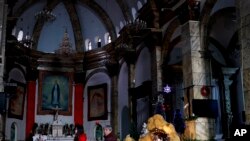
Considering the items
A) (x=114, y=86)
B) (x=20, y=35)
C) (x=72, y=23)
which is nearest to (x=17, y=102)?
(x=20, y=35)

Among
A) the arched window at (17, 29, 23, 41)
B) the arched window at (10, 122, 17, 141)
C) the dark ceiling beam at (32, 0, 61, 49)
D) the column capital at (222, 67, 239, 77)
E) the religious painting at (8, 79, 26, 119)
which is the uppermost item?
the dark ceiling beam at (32, 0, 61, 49)

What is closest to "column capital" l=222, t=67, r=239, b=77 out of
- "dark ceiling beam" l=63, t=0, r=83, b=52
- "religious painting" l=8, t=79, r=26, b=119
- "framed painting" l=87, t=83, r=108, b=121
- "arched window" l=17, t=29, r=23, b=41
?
"framed painting" l=87, t=83, r=108, b=121

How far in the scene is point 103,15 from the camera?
26.2 metres

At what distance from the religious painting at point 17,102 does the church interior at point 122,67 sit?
70 mm

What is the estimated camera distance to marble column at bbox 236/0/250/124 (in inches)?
418

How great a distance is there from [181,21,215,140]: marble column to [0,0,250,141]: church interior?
1.7 inches

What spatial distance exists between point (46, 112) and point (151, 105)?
10361mm

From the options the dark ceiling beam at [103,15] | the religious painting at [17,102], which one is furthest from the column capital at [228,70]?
the religious painting at [17,102]

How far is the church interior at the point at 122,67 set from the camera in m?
14.9

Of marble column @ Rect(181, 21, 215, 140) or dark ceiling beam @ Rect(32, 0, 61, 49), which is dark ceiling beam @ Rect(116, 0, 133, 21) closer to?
dark ceiling beam @ Rect(32, 0, 61, 49)

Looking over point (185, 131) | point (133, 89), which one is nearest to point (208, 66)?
point (185, 131)

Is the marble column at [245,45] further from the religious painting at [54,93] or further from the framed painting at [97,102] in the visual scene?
the religious painting at [54,93]

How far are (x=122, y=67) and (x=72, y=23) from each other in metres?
6.21

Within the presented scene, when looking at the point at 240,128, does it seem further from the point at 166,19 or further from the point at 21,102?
the point at 21,102
